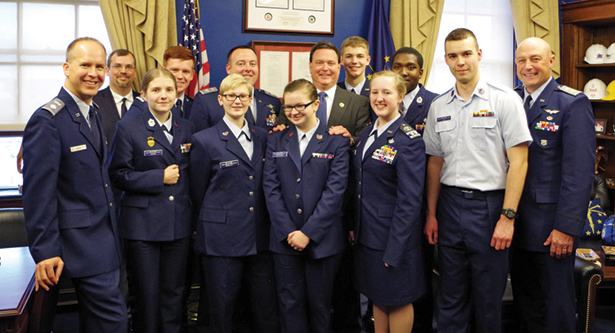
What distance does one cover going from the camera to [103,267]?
207 cm

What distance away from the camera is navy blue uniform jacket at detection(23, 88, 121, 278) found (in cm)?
190

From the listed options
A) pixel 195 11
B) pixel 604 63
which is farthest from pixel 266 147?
pixel 604 63

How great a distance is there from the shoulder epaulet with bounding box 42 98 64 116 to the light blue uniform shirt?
1.79 metres

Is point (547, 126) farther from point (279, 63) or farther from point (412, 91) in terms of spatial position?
point (279, 63)

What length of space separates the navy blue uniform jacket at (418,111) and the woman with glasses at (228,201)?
94cm

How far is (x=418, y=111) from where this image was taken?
288 cm

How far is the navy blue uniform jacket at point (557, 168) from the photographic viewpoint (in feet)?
7.48

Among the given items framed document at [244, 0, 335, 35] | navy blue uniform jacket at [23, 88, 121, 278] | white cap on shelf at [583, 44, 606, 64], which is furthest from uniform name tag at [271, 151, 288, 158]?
white cap on shelf at [583, 44, 606, 64]

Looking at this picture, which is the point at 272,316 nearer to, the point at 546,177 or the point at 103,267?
the point at 103,267

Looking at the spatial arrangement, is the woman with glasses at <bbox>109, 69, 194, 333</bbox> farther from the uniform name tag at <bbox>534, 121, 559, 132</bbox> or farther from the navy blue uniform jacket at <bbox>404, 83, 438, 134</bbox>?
the uniform name tag at <bbox>534, 121, 559, 132</bbox>

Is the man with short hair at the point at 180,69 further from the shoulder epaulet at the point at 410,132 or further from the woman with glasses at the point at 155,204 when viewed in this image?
the shoulder epaulet at the point at 410,132

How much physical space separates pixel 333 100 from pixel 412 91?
1.77ft

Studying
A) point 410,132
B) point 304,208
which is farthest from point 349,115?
point 304,208

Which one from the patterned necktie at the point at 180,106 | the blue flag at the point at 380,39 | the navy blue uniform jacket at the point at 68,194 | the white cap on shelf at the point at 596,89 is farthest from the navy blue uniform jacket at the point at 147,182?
the white cap on shelf at the point at 596,89
